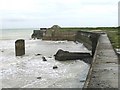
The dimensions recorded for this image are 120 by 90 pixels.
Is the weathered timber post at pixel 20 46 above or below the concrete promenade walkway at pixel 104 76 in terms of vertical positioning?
below

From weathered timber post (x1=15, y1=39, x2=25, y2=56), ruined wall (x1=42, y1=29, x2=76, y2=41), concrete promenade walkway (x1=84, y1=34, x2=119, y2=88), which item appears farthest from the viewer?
ruined wall (x1=42, y1=29, x2=76, y2=41)

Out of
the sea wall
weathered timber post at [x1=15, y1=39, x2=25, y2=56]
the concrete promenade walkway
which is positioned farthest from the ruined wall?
the concrete promenade walkway

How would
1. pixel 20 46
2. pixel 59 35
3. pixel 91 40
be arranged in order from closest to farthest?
pixel 91 40, pixel 20 46, pixel 59 35

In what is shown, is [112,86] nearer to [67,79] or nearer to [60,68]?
[67,79]

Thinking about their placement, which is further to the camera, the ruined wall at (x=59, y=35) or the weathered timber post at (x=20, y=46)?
the ruined wall at (x=59, y=35)

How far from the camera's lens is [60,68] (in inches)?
726

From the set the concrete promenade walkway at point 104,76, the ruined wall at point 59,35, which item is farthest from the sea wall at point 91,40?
the ruined wall at point 59,35

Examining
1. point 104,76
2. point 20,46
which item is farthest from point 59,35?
point 104,76

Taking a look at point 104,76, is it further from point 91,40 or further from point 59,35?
point 59,35

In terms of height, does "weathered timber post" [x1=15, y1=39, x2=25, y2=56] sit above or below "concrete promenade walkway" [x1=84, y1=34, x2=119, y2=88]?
below

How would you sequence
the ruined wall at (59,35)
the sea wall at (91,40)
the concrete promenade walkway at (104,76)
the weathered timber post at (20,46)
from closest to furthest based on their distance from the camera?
the concrete promenade walkway at (104,76) < the sea wall at (91,40) < the weathered timber post at (20,46) < the ruined wall at (59,35)

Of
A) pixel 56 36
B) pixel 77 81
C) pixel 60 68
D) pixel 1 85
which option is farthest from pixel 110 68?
pixel 56 36

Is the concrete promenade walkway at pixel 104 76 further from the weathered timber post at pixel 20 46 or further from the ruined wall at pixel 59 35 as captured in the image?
the ruined wall at pixel 59 35

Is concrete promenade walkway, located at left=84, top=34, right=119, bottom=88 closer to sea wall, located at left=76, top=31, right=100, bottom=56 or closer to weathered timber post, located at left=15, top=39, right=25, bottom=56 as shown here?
sea wall, located at left=76, top=31, right=100, bottom=56
